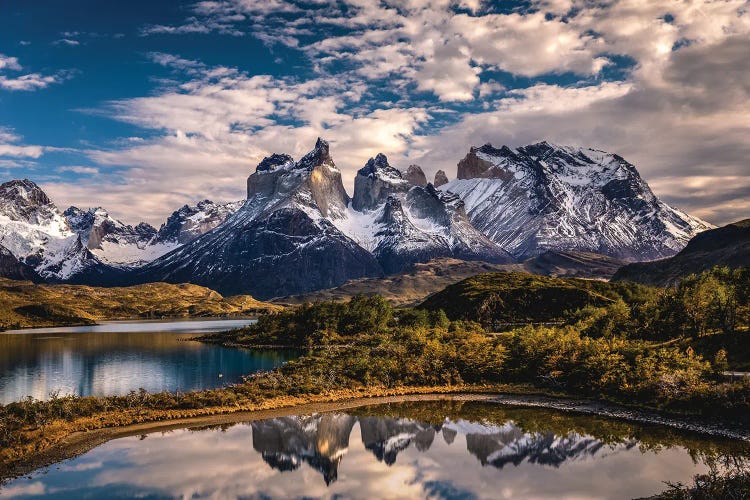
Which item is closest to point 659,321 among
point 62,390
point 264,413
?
point 264,413

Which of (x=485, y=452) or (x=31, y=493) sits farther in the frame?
(x=485, y=452)

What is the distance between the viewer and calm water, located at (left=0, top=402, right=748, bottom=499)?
1829 inches

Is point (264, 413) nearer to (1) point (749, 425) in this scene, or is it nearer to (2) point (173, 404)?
(2) point (173, 404)

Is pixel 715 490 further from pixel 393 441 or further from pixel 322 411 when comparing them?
pixel 322 411

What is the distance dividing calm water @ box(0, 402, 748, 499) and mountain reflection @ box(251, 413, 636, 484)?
101 millimetres

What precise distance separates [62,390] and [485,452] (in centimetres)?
6313

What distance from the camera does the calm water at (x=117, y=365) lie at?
303ft

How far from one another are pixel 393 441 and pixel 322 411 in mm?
14359

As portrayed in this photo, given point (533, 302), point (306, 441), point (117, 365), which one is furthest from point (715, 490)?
point (533, 302)

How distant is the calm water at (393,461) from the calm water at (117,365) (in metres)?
33.0

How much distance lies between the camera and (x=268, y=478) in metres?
49.3

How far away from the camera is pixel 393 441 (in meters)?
60.1

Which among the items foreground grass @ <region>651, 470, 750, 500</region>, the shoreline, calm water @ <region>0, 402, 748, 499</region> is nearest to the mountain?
calm water @ <region>0, 402, 748, 499</region>

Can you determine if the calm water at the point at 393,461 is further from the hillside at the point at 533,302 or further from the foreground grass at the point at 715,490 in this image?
the hillside at the point at 533,302
